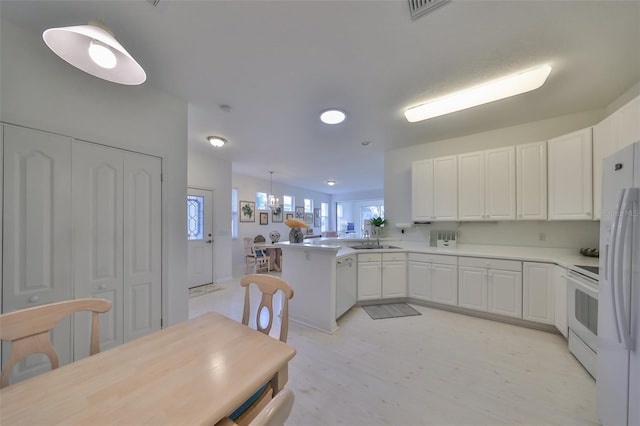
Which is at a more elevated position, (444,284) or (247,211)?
(247,211)

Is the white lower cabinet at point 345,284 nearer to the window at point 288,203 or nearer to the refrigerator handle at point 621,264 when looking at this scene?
the refrigerator handle at point 621,264

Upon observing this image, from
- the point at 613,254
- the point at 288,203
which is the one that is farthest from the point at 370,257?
the point at 288,203

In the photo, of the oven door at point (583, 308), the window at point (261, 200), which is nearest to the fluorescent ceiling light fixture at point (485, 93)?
the oven door at point (583, 308)

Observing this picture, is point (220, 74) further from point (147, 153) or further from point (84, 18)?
point (147, 153)

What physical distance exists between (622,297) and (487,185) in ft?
7.46

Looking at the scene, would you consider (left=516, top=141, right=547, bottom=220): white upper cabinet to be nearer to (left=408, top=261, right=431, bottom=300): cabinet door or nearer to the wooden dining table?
(left=408, top=261, right=431, bottom=300): cabinet door

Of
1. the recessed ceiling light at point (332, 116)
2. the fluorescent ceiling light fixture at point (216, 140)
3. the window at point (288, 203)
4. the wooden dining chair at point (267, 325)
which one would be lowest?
the wooden dining chair at point (267, 325)

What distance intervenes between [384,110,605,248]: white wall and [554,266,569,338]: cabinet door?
809mm

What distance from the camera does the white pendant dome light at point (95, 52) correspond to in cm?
100

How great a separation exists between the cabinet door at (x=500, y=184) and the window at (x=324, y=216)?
7.23m

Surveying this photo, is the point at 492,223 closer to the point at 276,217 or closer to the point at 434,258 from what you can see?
the point at 434,258

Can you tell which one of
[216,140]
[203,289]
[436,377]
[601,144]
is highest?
[216,140]

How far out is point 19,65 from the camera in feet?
5.05

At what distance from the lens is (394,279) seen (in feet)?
11.2
